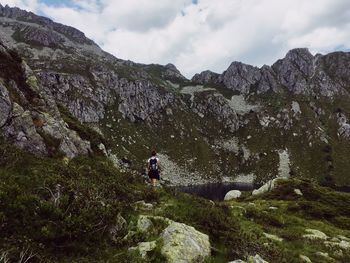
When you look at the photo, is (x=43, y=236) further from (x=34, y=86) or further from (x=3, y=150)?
(x=34, y=86)

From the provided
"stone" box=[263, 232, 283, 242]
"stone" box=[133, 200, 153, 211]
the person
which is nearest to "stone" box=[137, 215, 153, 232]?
"stone" box=[133, 200, 153, 211]

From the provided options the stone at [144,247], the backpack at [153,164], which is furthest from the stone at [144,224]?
the backpack at [153,164]

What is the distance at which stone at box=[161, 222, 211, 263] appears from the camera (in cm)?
1174

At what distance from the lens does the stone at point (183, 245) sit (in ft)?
38.5

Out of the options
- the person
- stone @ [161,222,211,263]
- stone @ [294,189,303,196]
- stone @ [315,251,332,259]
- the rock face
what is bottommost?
stone @ [294,189,303,196]

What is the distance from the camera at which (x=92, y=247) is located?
11.1 m

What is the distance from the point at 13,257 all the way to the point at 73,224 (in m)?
2.24

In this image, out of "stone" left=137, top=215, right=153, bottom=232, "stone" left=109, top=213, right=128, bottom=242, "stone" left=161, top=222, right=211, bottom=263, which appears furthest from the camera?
"stone" left=137, top=215, right=153, bottom=232

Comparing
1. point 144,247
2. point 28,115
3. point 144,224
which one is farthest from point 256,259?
point 28,115

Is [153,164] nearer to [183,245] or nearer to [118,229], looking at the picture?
[118,229]

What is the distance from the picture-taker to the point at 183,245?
12242mm

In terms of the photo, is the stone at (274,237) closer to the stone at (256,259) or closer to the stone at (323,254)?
the stone at (323,254)

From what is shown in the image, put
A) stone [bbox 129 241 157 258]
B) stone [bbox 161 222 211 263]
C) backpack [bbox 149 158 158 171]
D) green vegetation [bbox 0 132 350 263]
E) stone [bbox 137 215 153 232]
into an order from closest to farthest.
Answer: green vegetation [bbox 0 132 350 263] < stone [bbox 129 241 157 258] < stone [bbox 161 222 211 263] < stone [bbox 137 215 153 232] < backpack [bbox 149 158 158 171]

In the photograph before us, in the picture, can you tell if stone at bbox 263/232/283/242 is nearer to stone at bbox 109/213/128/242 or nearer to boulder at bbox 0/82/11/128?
stone at bbox 109/213/128/242
